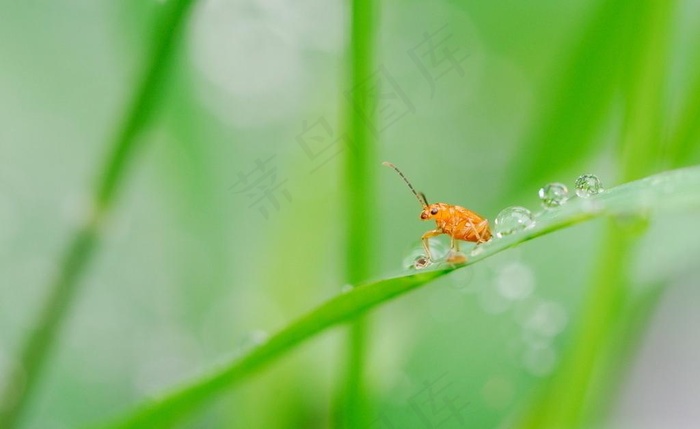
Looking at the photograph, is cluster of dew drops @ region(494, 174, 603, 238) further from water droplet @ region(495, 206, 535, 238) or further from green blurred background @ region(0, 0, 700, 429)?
green blurred background @ region(0, 0, 700, 429)

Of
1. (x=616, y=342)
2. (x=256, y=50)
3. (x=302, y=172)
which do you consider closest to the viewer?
(x=616, y=342)

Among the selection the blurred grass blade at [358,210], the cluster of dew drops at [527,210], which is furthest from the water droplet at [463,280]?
the cluster of dew drops at [527,210]

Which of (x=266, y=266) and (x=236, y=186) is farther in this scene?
(x=236, y=186)

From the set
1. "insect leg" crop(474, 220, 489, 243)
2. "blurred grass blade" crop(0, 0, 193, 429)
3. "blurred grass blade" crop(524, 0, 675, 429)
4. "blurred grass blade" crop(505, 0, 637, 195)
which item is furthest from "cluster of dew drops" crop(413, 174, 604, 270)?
"blurred grass blade" crop(505, 0, 637, 195)

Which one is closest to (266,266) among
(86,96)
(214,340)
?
(214,340)

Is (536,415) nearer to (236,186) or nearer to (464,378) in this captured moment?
(464,378)

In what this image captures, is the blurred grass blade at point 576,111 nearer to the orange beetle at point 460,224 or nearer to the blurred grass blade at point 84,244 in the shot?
the orange beetle at point 460,224
